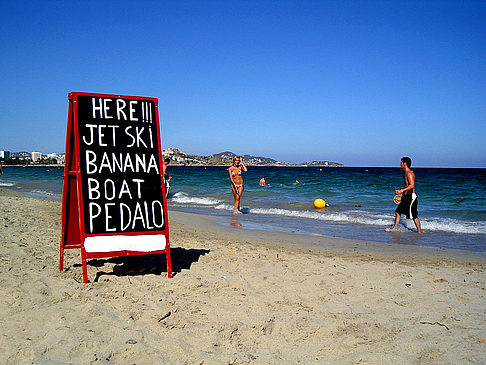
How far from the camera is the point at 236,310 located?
12.1ft

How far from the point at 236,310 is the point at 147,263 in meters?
1.98

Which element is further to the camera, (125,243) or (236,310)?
(125,243)

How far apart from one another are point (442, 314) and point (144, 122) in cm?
367

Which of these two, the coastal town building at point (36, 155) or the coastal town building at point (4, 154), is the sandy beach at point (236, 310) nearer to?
the coastal town building at point (4, 154)

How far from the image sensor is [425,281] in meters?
4.82

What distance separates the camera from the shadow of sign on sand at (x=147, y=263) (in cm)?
479

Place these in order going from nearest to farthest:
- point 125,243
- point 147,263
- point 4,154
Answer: point 125,243 → point 147,263 → point 4,154

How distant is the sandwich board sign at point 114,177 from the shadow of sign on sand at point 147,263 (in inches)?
16.4

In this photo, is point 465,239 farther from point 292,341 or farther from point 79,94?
point 79,94

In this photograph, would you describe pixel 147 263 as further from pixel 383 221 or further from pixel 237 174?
→ pixel 383 221

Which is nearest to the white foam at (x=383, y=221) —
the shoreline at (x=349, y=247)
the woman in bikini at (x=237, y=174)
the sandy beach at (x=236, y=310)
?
the woman in bikini at (x=237, y=174)

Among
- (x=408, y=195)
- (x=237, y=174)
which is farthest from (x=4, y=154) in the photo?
(x=408, y=195)

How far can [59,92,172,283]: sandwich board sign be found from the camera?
14.2ft

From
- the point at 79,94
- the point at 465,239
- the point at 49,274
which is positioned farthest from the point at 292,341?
the point at 465,239
